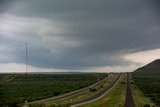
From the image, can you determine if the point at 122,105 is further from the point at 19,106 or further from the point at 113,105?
the point at 19,106

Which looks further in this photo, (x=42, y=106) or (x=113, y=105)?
(x=113, y=105)

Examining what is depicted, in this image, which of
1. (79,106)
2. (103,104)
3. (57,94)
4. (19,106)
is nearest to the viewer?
(19,106)

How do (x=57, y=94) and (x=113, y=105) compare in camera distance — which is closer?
(x=113, y=105)

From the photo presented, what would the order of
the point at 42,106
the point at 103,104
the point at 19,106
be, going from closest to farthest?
the point at 42,106, the point at 19,106, the point at 103,104

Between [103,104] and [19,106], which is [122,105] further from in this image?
[19,106]

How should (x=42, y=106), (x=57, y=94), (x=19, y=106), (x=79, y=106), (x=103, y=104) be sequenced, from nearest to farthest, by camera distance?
(x=42, y=106)
(x=19, y=106)
(x=79, y=106)
(x=103, y=104)
(x=57, y=94)

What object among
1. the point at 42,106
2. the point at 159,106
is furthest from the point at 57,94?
the point at 42,106

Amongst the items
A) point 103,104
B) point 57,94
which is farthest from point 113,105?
point 57,94
